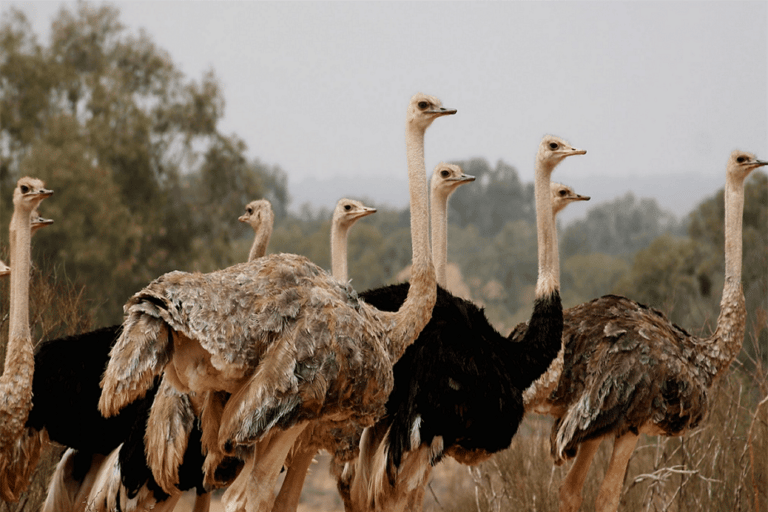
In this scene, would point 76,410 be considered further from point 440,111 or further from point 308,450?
point 440,111

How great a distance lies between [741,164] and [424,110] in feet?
8.72

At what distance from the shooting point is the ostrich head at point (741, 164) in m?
6.48

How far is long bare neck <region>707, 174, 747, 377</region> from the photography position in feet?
19.6

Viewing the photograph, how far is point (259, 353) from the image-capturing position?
3.95 meters

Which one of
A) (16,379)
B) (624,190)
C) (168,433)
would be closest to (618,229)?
(624,190)

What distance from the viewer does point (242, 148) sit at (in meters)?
18.7

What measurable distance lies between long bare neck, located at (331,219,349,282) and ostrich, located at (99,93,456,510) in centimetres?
199

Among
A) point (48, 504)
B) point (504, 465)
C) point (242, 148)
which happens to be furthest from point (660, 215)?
point (48, 504)

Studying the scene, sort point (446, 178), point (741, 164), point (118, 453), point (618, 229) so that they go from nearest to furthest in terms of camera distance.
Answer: point (118, 453)
point (446, 178)
point (741, 164)
point (618, 229)

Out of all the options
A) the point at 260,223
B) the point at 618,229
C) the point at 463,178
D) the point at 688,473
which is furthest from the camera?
the point at 618,229

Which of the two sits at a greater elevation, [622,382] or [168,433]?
[168,433]

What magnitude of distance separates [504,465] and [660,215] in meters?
41.5

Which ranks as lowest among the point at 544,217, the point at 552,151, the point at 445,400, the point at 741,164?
the point at 445,400

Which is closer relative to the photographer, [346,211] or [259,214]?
[346,211]
